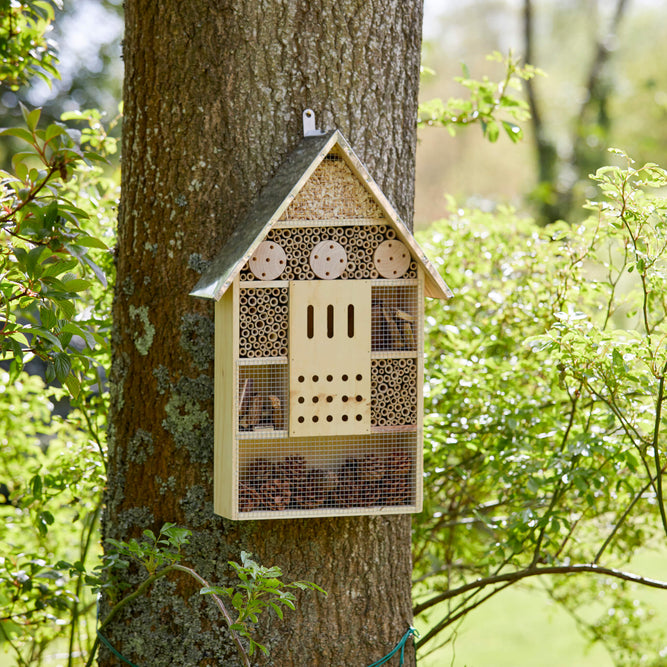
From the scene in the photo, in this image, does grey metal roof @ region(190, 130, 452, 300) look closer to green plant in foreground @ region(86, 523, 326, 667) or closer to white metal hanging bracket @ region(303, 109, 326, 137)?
white metal hanging bracket @ region(303, 109, 326, 137)

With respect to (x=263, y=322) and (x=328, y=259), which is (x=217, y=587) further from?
(x=328, y=259)

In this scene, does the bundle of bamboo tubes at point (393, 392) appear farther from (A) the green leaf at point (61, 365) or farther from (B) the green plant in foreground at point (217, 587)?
(A) the green leaf at point (61, 365)

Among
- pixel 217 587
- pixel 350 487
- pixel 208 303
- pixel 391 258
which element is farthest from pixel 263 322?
pixel 217 587

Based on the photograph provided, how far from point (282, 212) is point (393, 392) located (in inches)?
20.6

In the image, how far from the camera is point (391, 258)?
2041 millimetres

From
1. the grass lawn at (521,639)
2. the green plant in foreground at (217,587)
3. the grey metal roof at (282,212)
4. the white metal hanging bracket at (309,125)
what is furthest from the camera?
the grass lawn at (521,639)

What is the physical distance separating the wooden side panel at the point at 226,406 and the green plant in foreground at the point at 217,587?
14 centimetres

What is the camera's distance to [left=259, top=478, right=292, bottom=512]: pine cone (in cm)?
198

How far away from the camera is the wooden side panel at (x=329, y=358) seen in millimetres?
1971

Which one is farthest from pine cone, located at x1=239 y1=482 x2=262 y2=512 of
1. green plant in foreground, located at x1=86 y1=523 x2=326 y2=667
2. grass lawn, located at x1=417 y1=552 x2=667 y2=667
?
grass lawn, located at x1=417 y1=552 x2=667 y2=667

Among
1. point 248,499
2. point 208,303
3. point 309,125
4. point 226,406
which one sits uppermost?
point 309,125

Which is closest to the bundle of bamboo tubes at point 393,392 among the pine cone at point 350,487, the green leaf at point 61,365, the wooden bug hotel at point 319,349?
the wooden bug hotel at point 319,349

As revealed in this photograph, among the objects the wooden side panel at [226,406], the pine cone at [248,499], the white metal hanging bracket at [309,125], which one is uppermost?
the white metal hanging bracket at [309,125]

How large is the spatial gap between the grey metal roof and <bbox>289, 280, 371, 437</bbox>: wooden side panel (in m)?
0.15
